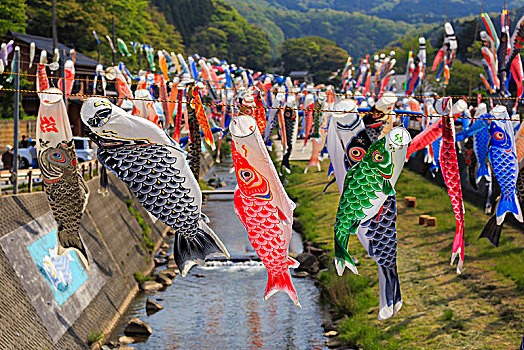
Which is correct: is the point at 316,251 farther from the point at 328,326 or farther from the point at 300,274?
the point at 328,326

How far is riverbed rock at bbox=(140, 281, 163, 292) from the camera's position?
20216 millimetres

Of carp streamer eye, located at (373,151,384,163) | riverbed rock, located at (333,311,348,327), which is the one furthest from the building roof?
carp streamer eye, located at (373,151,384,163)

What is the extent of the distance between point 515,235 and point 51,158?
16651mm

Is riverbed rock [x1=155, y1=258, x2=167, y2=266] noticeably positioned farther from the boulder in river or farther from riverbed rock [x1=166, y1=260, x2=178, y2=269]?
the boulder in river

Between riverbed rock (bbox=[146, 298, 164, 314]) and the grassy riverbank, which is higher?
the grassy riverbank

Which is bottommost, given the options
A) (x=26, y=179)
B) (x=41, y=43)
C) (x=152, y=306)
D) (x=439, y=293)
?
(x=152, y=306)

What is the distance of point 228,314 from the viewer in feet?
61.1

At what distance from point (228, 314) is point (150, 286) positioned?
10.6 feet

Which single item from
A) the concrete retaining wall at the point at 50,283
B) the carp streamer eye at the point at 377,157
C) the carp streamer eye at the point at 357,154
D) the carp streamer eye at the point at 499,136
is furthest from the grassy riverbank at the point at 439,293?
the carp streamer eye at the point at 377,157

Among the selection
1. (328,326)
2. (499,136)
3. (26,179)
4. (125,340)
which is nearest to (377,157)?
(499,136)

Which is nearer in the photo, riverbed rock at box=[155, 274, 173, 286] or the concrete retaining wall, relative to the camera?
the concrete retaining wall

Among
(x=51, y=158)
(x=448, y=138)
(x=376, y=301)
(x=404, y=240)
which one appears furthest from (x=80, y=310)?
(x=404, y=240)

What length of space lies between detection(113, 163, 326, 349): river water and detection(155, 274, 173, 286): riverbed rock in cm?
24

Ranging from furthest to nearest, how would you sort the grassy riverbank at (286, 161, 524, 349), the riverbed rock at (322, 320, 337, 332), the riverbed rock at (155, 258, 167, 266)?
the riverbed rock at (155, 258, 167, 266), the riverbed rock at (322, 320, 337, 332), the grassy riverbank at (286, 161, 524, 349)
